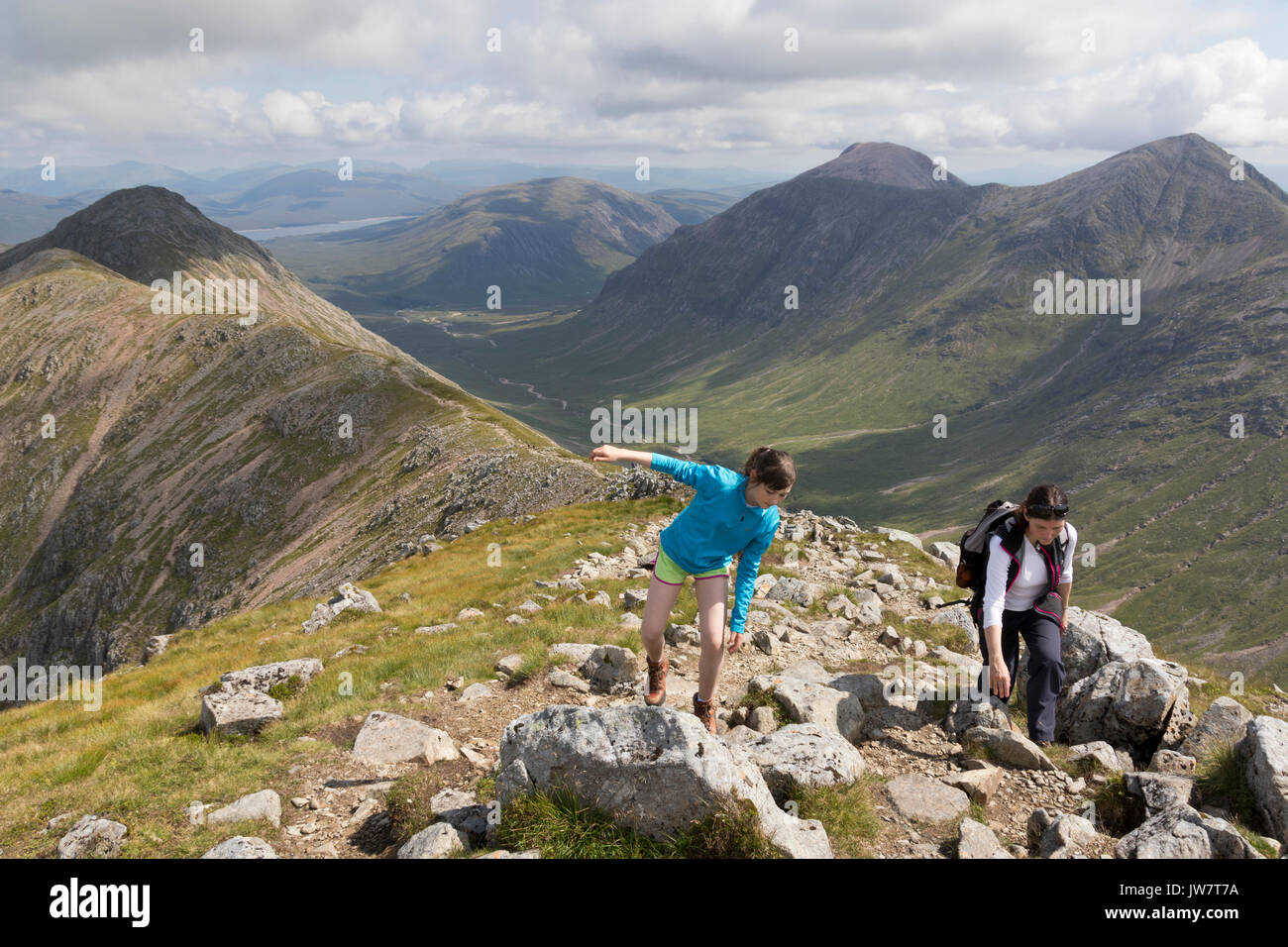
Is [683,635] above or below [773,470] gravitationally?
below

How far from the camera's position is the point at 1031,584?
10.9m

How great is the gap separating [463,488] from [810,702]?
5097 centimetres

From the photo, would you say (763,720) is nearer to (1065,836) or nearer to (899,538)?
(1065,836)

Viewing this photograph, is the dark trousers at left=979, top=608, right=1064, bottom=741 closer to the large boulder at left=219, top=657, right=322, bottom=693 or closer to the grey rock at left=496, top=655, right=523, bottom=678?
the grey rock at left=496, top=655, right=523, bottom=678

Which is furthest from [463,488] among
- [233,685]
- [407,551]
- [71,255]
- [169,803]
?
[71,255]

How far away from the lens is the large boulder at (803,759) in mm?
8953

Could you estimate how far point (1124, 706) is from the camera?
11.1 m

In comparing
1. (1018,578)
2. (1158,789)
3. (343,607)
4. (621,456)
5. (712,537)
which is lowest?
(343,607)

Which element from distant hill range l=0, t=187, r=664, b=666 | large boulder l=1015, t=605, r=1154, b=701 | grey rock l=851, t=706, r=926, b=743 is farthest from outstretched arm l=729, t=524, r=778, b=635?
distant hill range l=0, t=187, r=664, b=666

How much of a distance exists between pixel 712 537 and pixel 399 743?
6.01 metres

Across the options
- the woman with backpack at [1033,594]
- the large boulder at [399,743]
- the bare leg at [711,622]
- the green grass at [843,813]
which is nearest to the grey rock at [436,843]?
the large boulder at [399,743]

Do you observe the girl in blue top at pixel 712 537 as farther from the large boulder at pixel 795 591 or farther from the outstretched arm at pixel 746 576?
the large boulder at pixel 795 591

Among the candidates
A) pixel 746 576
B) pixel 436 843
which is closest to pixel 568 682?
pixel 746 576

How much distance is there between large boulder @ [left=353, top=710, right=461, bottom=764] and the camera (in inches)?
408
